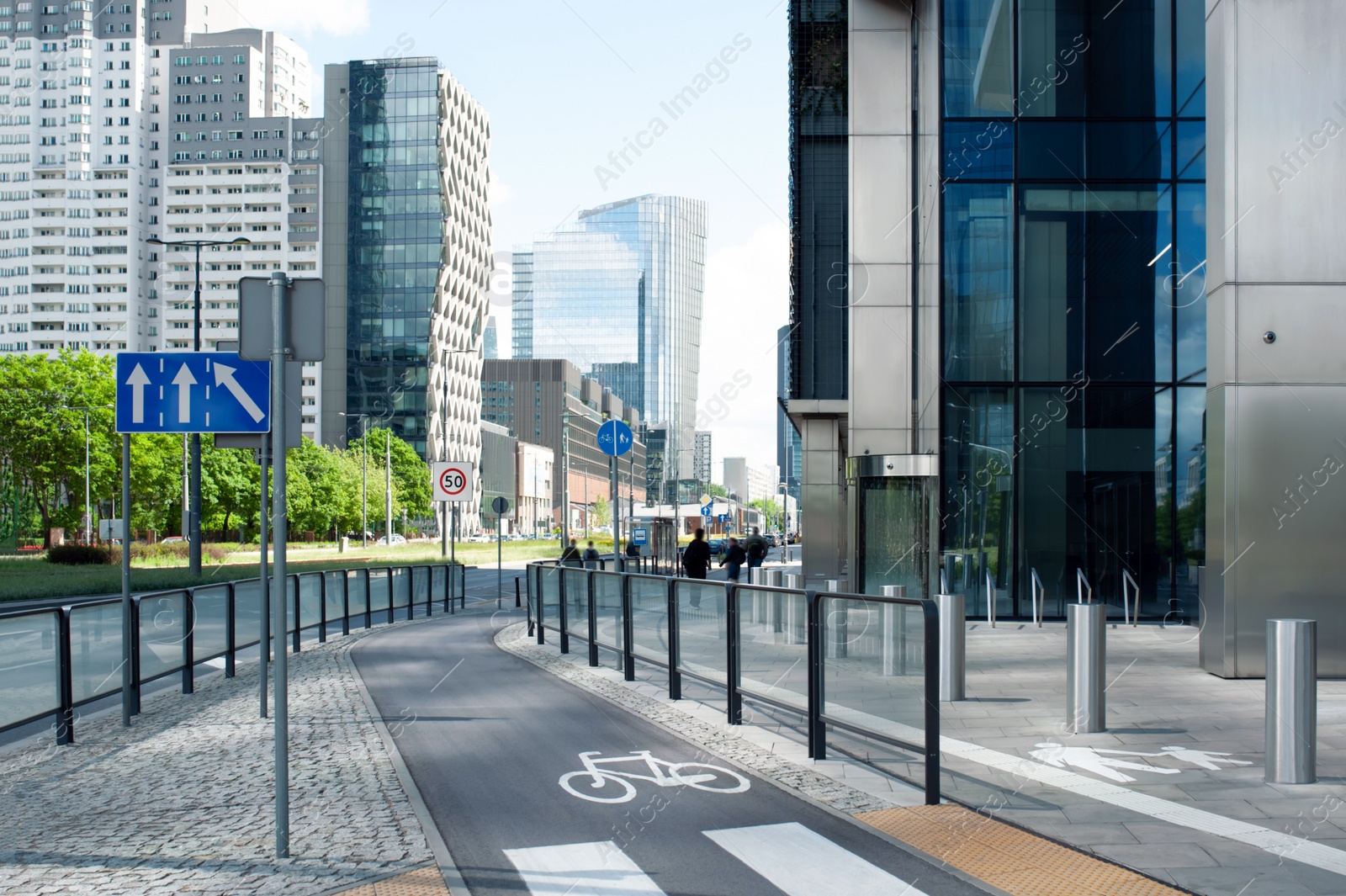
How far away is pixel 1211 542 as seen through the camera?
457 inches

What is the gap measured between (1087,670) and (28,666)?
806 centimetres

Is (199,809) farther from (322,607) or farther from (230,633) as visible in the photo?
(322,607)

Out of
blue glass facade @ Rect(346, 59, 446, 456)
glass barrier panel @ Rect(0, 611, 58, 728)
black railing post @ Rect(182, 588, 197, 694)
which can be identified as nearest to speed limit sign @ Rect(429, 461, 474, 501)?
black railing post @ Rect(182, 588, 197, 694)

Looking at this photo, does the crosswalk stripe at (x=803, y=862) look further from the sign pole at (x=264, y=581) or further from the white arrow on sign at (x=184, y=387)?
the white arrow on sign at (x=184, y=387)

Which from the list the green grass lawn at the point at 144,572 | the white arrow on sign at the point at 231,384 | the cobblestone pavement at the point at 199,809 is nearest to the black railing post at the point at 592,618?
the cobblestone pavement at the point at 199,809

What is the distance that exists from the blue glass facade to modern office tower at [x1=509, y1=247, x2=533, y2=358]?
33801 mm

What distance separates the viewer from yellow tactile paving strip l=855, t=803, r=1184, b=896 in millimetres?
4883

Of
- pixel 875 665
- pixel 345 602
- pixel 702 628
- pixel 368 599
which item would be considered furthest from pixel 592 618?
pixel 368 599

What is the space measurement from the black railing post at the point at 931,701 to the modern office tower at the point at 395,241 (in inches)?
4368

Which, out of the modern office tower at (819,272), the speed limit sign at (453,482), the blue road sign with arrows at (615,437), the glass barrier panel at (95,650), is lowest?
the glass barrier panel at (95,650)

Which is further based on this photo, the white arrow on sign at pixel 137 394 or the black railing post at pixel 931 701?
the white arrow on sign at pixel 137 394

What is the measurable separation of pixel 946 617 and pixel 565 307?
8794 cm

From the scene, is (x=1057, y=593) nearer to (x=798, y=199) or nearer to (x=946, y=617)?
(x=946, y=617)

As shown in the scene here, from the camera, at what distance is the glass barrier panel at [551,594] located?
1561 centimetres
